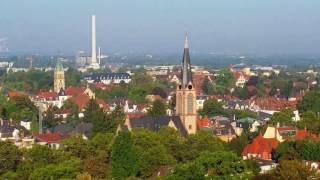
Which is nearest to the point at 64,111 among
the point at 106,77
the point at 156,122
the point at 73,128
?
the point at 73,128

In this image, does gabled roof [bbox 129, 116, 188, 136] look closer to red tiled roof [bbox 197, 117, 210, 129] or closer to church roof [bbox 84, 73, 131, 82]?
red tiled roof [bbox 197, 117, 210, 129]

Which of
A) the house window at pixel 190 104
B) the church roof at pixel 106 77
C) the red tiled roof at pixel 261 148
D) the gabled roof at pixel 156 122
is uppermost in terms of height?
the house window at pixel 190 104

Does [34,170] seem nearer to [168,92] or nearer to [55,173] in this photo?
[55,173]

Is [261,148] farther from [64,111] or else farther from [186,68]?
[64,111]

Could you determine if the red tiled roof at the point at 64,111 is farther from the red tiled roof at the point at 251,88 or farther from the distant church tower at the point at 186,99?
the red tiled roof at the point at 251,88

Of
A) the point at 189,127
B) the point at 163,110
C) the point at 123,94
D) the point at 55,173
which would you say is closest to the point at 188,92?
the point at 189,127

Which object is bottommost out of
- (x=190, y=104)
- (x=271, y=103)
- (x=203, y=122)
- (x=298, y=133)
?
(x=271, y=103)

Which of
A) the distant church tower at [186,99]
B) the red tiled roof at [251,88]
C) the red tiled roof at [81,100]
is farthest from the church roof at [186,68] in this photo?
the red tiled roof at [251,88]
